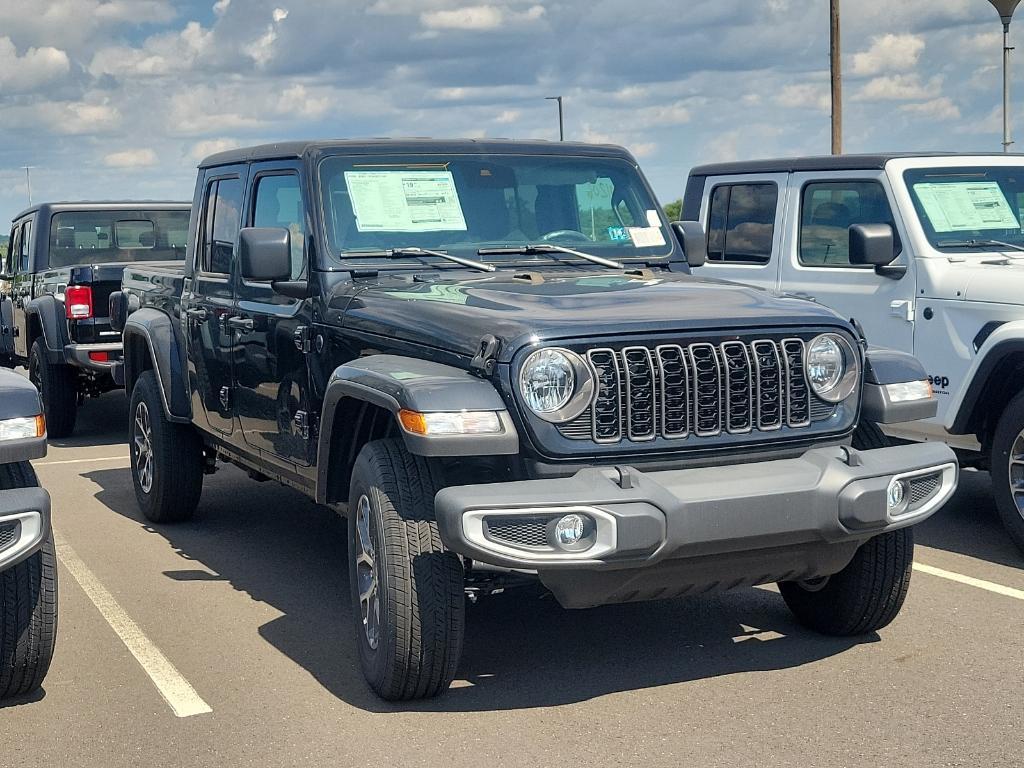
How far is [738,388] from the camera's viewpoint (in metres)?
4.68

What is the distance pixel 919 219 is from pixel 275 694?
4.47 m

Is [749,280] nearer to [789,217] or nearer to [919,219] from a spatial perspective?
[789,217]

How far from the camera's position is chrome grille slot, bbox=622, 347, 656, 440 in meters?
4.52

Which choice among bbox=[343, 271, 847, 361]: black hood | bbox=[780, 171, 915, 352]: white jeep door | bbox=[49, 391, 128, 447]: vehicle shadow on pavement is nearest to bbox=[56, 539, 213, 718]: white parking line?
bbox=[343, 271, 847, 361]: black hood

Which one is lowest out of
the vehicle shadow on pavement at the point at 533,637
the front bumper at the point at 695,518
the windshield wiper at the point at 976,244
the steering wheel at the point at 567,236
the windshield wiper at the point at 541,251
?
the vehicle shadow on pavement at the point at 533,637

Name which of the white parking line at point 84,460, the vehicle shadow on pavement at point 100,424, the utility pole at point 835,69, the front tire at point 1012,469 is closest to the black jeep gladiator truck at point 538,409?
the front tire at point 1012,469

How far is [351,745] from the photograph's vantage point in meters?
4.36

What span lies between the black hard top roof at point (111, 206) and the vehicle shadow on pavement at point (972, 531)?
7663mm

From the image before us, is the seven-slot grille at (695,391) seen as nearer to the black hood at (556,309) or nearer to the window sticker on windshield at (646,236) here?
the black hood at (556,309)

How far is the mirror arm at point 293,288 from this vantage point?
5742 millimetres

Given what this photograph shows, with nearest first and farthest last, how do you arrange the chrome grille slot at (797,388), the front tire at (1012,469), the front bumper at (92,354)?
the chrome grille slot at (797,388) < the front tire at (1012,469) < the front bumper at (92,354)

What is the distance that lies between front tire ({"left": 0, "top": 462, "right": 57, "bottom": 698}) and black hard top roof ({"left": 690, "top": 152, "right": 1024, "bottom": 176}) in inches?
197

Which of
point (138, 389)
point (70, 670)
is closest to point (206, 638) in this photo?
point (70, 670)

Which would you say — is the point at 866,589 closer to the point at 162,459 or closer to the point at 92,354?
the point at 162,459
